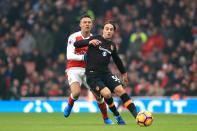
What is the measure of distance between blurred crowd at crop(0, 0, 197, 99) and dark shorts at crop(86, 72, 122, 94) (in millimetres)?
9381

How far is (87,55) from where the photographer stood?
14.4m

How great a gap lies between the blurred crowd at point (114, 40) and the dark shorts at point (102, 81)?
30.8ft

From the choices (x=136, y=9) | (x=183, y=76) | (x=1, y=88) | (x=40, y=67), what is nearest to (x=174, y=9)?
(x=136, y=9)

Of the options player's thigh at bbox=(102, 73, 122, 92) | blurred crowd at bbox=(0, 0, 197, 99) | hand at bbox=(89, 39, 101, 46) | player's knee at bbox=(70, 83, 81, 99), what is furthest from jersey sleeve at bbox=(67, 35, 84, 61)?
blurred crowd at bbox=(0, 0, 197, 99)

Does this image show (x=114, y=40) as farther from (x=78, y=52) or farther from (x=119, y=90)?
(x=119, y=90)

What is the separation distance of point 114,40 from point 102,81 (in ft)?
35.9

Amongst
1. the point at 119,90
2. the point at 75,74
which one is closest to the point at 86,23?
the point at 75,74

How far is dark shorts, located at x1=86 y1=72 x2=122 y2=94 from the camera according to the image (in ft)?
46.4

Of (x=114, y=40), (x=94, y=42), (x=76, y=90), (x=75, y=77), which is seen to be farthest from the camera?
(x=114, y=40)

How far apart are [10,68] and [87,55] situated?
996 centimetres

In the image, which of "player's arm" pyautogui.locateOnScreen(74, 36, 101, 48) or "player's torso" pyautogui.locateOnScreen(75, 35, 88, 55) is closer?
"player's arm" pyautogui.locateOnScreen(74, 36, 101, 48)

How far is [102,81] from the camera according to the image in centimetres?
1426

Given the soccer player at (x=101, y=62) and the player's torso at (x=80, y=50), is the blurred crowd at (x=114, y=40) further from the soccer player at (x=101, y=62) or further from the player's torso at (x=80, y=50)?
the soccer player at (x=101, y=62)

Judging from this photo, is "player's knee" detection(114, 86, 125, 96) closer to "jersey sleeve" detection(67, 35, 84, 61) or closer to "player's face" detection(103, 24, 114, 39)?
"player's face" detection(103, 24, 114, 39)
